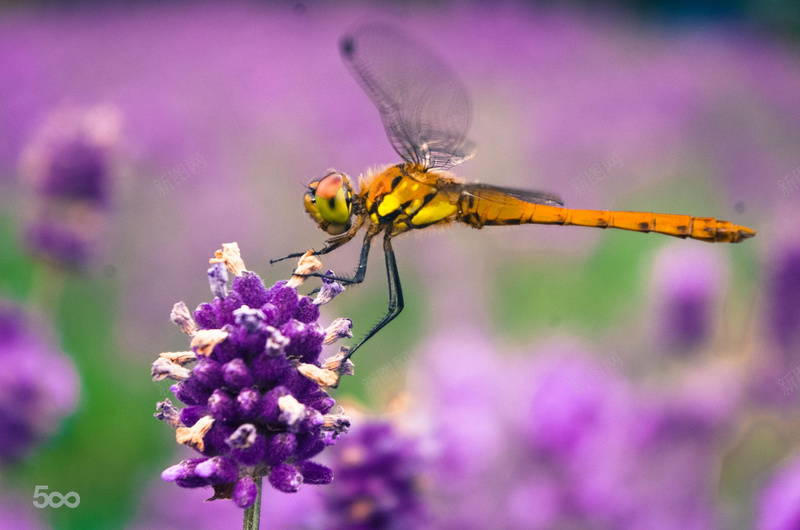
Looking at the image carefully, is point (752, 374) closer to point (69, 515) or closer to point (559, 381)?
point (559, 381)

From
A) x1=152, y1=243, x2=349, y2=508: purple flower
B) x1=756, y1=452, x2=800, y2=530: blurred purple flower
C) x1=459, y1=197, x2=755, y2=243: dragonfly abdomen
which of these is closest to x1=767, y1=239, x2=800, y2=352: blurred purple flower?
x1=459, y1=197, x2=755, y2=243: dragonfly abdomen

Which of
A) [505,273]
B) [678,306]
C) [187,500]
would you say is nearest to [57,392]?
[187,500]

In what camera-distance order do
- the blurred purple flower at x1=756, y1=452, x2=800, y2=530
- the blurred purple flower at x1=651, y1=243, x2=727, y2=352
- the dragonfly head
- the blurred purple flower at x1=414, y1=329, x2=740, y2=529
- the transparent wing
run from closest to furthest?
the blurred purple flower at x1=756, y1=452, x2=800, y2=530
the dragonfly head
the transparent wing
the blurred purple flower at x1=414, y1=329, x2=740, y2=529
the blurred purple flower at x1=651, y1=243, x2=727, y2=352

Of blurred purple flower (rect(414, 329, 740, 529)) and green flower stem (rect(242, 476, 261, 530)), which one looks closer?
green flower stem (rect(242, 476, 261, 530))

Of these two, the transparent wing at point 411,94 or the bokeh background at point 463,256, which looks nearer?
the transparent wing at point 411,94

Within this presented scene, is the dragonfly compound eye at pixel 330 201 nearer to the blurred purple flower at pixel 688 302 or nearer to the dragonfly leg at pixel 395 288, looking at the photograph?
the dragonfly leg at pixel 395 288

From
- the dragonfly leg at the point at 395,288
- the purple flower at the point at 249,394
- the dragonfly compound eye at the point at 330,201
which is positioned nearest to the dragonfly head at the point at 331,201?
the dragonfly compound eye at the point at 330,201

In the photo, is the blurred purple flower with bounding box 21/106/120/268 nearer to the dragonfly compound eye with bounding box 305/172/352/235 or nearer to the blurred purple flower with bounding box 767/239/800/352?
the dragonfly compound eye with bounding box 305/172/352/235
